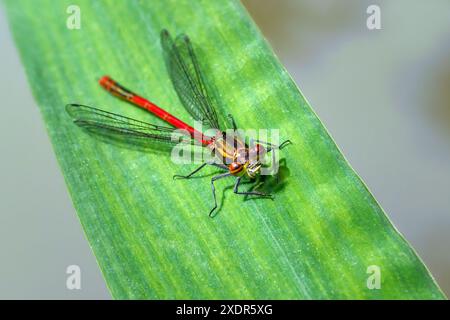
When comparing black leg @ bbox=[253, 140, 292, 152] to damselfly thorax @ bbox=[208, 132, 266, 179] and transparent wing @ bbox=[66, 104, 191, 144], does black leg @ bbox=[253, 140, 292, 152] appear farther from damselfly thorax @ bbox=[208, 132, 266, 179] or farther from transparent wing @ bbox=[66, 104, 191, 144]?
transparent wing @ bbox=[66, 104, 191, 144]

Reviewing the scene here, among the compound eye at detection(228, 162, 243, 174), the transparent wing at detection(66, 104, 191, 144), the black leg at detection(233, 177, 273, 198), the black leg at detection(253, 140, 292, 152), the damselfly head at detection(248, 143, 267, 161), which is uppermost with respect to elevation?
the transparent wing at detection(66, 104, 191, 144)

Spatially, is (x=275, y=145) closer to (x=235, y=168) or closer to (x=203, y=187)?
(x=235, y=168)

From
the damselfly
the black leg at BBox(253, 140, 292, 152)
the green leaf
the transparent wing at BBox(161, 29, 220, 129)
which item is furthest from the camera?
the transparent wing at BBox(161, 29, 220, 129)

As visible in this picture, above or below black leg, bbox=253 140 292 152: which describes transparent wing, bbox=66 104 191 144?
above

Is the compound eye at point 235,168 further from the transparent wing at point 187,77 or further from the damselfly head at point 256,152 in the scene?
the transparent wing at point 187,77

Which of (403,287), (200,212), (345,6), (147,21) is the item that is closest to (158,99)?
(147,21)

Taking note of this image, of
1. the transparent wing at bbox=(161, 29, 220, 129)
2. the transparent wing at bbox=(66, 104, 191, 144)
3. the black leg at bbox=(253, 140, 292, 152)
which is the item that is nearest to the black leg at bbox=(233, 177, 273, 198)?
the black leg at bbox=(253, 140, 292, 152)

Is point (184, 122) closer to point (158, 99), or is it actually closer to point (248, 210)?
point (158, 99)
